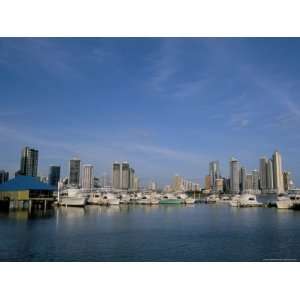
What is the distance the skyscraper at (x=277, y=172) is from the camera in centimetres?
1080

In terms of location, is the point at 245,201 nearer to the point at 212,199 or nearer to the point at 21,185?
the point at 212,199

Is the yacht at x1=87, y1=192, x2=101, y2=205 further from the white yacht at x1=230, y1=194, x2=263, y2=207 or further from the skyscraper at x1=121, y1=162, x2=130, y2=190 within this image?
the white yacht at x1=230, y1=194, x2=263, y2=207

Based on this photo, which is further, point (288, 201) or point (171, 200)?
point (171, 200)

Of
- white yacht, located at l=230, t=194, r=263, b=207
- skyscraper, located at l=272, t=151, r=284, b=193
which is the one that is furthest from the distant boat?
skyscraper, located at l=272, t=151, r=284, b=193

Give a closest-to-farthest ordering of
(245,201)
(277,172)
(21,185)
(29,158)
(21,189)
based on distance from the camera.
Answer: (29,158) → (277,172) → (21,185) → (21,189) → (245,201)

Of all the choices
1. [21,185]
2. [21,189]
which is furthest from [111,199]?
[21,185]

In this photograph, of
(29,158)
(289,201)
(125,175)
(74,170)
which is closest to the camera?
(29,158)

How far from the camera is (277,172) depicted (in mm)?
12570
